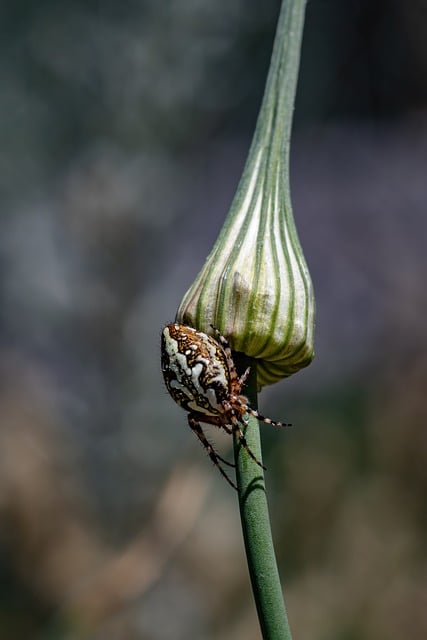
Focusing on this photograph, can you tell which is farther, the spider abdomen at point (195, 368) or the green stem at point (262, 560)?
the spider abdomen at point (195, 368)

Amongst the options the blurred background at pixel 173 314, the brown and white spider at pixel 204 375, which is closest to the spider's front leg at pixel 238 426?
the brown and white spider at pixel 204 375

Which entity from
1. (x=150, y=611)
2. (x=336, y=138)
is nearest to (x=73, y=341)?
(x=150, y=611)

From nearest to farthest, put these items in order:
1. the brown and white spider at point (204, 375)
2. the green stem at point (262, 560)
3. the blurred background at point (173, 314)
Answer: the green stem at point (262, 560) → the brown and white spider at point (204, 375) → the blurred background at point (173, 314)

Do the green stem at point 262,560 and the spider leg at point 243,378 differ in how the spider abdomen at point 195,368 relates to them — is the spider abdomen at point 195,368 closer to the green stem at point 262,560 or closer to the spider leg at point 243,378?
the spider leg at point 243,378

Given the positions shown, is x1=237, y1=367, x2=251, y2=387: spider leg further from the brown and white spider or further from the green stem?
the green stem

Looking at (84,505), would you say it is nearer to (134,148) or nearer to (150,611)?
(150,611)

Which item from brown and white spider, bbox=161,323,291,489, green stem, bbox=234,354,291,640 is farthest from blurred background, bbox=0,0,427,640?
green stem, bbox=234,354,291,640
